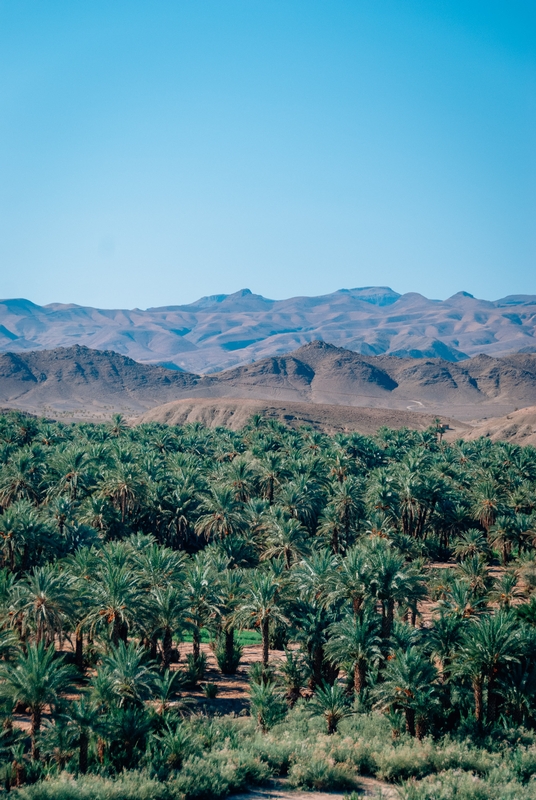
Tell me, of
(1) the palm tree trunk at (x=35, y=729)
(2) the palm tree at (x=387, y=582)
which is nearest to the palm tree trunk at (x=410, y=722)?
(2) the palm tree at (x=387, y=582)

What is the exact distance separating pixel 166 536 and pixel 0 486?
1367cm

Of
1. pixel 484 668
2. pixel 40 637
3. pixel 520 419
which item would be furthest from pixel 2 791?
pixel 520 419

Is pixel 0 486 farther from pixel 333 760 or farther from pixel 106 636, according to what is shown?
pixel 333 760

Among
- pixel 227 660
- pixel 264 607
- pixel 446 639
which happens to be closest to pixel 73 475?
pixel 227 660

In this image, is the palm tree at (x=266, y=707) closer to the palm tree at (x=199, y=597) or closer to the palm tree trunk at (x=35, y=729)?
the palm tree at (x=199, y=597)

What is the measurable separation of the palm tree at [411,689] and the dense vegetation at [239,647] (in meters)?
0.08

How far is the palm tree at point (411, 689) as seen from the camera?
26.3 metres

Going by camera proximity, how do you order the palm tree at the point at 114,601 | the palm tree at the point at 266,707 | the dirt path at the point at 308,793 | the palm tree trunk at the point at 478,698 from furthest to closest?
the palm tree at the point at 114,601 < the palm tree at the point at 266,707 < the palm tree trunk at the point at 478,698 < the dirt path at the point at 308,793

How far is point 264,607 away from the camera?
1304 inches

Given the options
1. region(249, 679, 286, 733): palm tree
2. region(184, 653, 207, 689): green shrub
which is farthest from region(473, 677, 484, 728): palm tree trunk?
region(184, 653, 207, 689): green shrub

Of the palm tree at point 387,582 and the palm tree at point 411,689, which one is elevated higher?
the palm tree at point 387,582

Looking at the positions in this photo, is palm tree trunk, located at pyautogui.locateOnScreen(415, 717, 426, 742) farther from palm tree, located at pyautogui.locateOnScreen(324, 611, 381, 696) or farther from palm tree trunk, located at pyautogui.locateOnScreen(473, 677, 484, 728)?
palm tree, located at pyautogui.locateOnScreen(324, 611, 381, 696)

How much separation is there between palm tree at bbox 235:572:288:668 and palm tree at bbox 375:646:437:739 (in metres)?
6.73

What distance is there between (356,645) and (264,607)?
5.32 m
